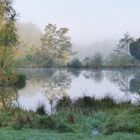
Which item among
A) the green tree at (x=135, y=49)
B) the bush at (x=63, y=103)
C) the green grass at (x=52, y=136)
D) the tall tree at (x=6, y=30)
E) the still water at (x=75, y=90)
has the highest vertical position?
the green tree at (x=135, y=49)

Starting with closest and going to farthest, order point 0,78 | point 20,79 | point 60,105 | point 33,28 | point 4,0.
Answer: point 60,105 → point 0,78 → point 4,0 → point 20,79 → point 33,28

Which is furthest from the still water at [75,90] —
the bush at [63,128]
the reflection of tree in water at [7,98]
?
the bush at [63,128]

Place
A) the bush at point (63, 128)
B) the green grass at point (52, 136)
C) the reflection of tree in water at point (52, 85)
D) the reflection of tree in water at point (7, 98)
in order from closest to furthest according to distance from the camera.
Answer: the green grass at point (52, 136), the bush at point (63, 128), the reflection of tree in water at point (7, 98), the reflection of tree in water at point (52, 85)

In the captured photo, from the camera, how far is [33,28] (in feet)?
594

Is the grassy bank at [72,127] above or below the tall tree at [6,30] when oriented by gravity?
below

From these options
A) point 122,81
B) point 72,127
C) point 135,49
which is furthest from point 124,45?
point 72,127

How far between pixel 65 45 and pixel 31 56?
11.1 m

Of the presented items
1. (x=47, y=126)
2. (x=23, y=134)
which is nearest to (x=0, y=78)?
(x=47, y=126)

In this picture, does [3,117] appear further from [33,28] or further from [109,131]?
[33,28]

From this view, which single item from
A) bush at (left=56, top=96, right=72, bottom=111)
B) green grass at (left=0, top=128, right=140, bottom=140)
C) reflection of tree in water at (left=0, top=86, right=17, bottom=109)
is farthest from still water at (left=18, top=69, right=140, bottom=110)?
green grass at (left=0, top=128, right=140, bottom=140)

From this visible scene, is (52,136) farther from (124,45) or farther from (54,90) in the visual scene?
(124,45)

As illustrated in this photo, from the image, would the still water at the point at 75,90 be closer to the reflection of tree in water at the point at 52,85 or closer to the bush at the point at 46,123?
the reflection of tree in water at the point at 52,85

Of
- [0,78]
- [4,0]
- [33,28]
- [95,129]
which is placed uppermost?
[33,28]

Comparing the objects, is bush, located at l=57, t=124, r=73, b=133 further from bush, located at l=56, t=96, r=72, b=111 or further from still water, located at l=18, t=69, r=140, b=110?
still water, located at l=18, t=69, r=140, b=110
